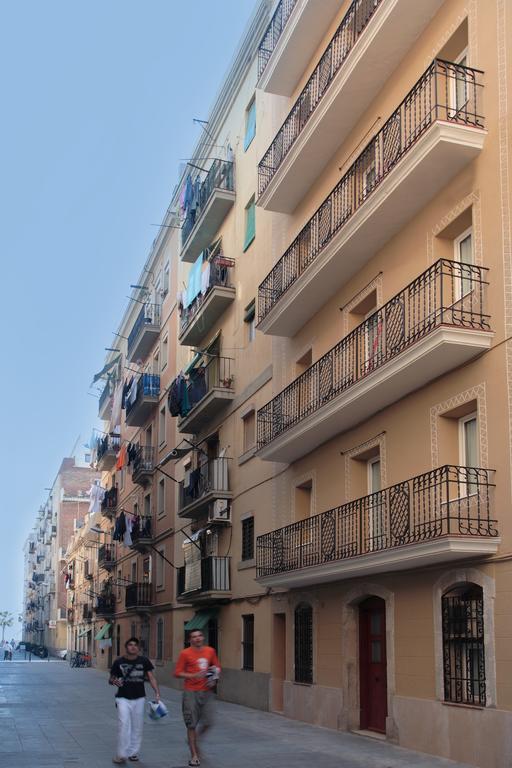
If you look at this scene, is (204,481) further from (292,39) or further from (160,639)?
(292,39)

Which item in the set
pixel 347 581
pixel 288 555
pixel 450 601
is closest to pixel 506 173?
pixel 450 601

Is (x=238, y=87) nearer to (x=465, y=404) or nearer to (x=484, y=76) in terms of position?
(x=484, y=76)

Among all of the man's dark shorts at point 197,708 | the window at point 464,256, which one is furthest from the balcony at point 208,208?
the man's dark shorts at point 197,708

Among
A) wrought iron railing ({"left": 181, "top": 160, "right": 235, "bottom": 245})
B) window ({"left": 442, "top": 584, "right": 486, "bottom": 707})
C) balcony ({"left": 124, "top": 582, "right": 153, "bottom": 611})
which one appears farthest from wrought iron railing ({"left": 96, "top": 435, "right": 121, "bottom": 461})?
window ({"left": 442, "top": 584, "right": 486, "bottom": 707})

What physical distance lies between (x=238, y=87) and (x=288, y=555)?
14647 mm

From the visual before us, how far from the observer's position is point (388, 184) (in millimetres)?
14703

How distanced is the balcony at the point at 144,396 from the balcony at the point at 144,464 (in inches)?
59.9

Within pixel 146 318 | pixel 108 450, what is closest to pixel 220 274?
pixel 146 318

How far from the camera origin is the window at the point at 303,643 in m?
19.3

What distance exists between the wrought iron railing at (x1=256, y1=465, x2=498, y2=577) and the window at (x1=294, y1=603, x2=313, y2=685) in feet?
3.73

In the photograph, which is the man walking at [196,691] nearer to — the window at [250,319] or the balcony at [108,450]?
the window at [250,319]

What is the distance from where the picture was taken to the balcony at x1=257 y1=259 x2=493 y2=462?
12984 millimetres

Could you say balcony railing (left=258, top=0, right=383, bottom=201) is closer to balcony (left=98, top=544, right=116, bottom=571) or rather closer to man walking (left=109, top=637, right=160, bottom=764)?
man walking (left=109, top=637, right=160, bottom=764)

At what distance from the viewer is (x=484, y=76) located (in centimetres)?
1348
